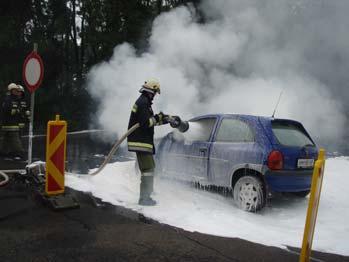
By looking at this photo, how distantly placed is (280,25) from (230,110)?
6291mm

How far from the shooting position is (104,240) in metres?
4.43

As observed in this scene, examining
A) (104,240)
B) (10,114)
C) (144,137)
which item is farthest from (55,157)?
(10,114)

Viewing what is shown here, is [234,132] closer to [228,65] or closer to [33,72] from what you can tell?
[33,72]

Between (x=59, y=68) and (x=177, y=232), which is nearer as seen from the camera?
(x=177, y=232)

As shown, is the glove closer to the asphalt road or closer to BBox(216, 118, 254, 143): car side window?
BBox(216, 118, 254, 143): car side window

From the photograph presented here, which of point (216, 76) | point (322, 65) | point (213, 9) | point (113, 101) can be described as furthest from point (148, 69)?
point (322, 65)

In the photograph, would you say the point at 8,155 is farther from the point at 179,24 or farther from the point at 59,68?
the point at 59,68

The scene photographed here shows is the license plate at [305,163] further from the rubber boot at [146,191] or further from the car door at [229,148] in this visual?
the rubber boot at [146,191]

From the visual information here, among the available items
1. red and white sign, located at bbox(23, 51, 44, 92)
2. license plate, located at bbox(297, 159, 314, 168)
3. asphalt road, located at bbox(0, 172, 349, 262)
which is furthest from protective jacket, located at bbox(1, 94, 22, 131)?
license plate, located at bbox(297, 159, 314, 168)

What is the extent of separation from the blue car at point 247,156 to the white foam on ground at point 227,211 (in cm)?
28

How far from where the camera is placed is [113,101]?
16109 millimetres

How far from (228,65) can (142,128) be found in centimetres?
1221

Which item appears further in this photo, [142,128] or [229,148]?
[229,148]

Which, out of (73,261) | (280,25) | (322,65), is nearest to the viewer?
(73,261)
